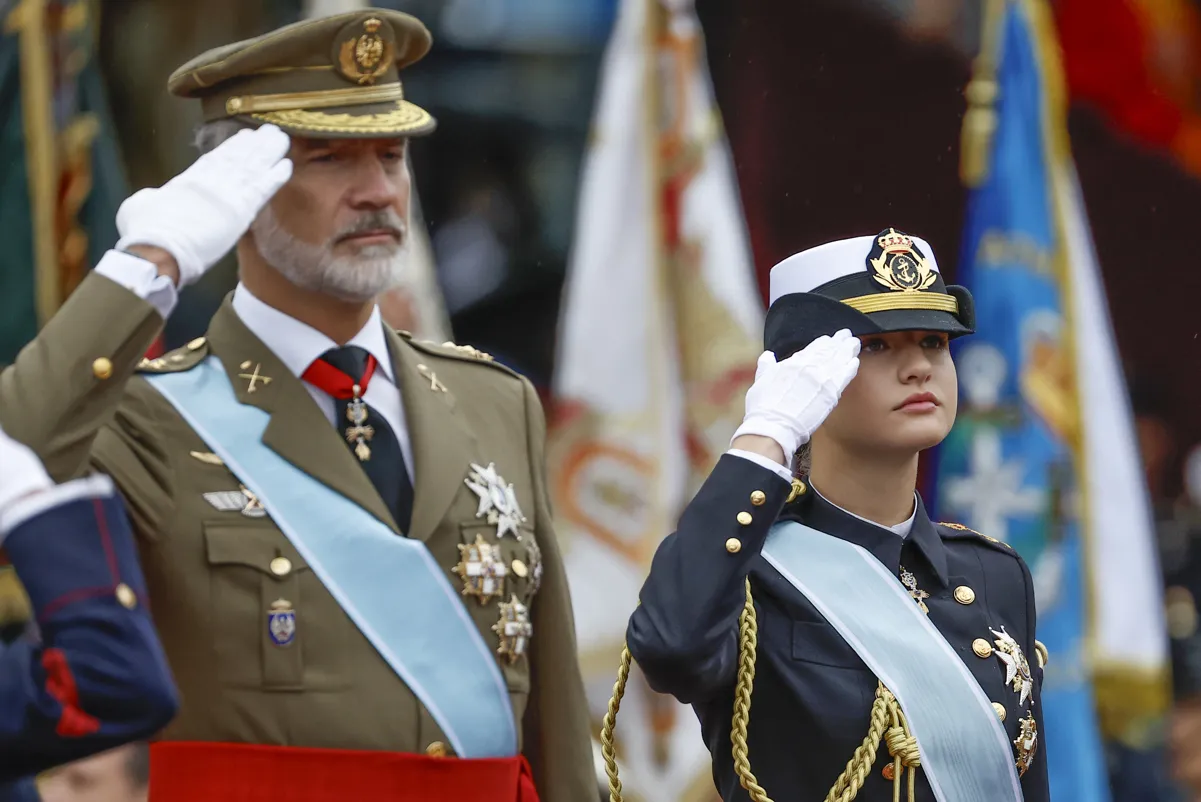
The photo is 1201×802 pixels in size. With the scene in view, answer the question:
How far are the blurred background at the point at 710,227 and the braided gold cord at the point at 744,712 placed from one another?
2.79 metres

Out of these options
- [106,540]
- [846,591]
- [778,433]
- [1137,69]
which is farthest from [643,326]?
[106,540]

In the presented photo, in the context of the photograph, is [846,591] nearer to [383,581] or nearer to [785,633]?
[785,633]

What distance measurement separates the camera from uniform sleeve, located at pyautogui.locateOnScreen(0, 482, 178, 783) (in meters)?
2.98

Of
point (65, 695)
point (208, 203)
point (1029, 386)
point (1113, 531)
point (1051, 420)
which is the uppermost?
point (208, 203)

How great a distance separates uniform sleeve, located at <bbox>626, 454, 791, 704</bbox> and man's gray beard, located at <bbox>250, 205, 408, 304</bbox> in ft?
2.96

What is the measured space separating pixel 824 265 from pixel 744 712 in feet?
2.80

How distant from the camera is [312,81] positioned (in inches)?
173

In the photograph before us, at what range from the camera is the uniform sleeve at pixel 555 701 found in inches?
174

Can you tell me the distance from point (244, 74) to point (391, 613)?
1121mm

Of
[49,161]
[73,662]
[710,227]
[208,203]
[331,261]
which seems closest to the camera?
[73,662]

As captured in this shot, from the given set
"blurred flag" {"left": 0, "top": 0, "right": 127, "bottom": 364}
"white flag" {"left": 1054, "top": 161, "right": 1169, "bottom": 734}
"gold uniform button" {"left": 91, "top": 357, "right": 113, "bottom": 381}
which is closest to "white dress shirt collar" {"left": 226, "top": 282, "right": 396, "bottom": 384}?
"gold uniform button" {"left": 91, "top": 357, "right": 113, "bottom": 381}

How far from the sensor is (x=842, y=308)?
3.96 m

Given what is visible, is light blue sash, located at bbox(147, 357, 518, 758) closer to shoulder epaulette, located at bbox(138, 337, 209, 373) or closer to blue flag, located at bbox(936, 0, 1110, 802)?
shoulder epaulette, located at bbox(138, 337, 209, 373)

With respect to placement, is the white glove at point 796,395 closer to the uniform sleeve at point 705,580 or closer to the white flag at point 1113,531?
the uniform sleeve at point 705,580
